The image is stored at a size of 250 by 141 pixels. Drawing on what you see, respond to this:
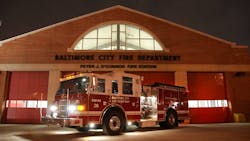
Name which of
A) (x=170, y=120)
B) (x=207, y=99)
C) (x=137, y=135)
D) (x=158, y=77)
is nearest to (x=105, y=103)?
(x=137, y=135)

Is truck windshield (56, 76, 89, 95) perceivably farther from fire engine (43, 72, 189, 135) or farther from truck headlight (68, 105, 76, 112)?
truck headlight (68, 105, 76, 112)

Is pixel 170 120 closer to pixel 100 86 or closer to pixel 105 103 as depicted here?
pixel 105 103

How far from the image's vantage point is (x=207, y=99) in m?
19.8

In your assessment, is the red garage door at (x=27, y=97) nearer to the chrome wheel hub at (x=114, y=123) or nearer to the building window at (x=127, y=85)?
the building window at (x=127, y=85)

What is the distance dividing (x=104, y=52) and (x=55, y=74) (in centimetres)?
457

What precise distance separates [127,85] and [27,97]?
11.4m

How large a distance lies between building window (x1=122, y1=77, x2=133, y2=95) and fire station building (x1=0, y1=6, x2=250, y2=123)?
8111mm

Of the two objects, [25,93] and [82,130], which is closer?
[82,130]

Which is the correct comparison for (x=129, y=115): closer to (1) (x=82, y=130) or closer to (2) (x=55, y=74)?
(1) (x=82, y=130)

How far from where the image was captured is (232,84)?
65.5 feet

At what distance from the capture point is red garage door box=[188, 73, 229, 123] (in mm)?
19656

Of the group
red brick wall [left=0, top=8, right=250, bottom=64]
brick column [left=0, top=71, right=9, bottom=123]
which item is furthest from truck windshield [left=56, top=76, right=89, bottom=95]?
brick column [left=0, top=71, right=9, bottom=123]

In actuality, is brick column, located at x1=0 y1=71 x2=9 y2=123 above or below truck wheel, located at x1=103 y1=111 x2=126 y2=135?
above

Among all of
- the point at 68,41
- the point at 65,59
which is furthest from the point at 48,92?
the point at 68,41
